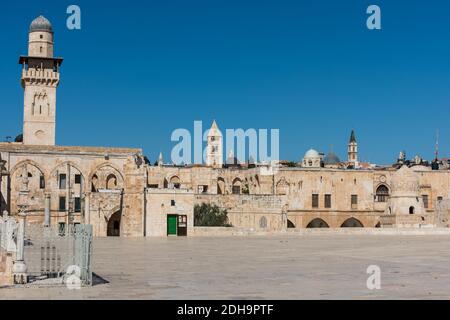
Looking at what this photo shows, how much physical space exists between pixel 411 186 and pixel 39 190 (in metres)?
25.1

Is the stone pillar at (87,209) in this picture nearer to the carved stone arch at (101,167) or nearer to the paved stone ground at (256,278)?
the carved stone arch at (101,167)

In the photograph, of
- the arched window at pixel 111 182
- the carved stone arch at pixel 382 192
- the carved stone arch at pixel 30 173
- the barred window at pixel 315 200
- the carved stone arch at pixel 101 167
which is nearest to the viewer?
the carved stone arch at pixel 30 173

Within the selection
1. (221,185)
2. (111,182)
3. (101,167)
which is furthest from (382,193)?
(101,167)

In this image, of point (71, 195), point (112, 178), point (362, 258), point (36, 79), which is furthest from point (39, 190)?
point (362, 258)

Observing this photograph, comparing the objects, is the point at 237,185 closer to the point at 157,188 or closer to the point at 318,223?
the point at 318,223

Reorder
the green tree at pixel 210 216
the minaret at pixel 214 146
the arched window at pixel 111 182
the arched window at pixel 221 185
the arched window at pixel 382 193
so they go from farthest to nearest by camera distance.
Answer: the minaret at pixel 214 146
the arched window at pixel 382 193
the arched window at pixel 221 185
the arched window at pixel 111 182
the green tree at pixel 210 216

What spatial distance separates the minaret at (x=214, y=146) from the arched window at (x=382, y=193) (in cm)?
2919

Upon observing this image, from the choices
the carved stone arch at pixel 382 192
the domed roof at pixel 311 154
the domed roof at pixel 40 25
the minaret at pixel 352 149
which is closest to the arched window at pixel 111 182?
the domed roof at pixel 40 25

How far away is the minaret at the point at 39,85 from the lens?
5759 centimetres

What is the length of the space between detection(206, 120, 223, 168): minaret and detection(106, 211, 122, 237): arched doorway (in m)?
43.8

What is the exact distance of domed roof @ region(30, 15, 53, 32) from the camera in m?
58.3

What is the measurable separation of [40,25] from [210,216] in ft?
83.3
